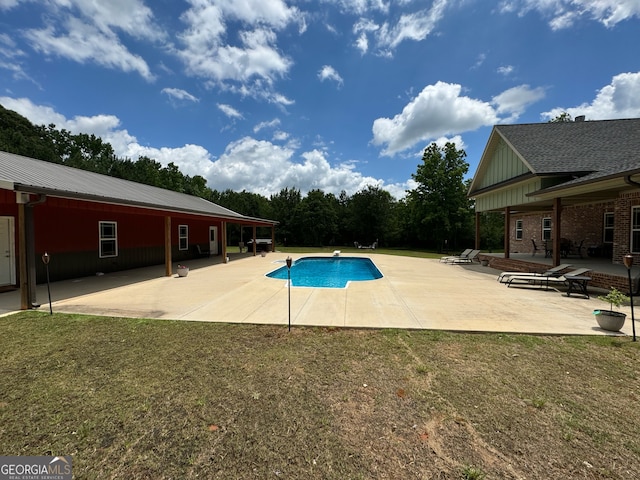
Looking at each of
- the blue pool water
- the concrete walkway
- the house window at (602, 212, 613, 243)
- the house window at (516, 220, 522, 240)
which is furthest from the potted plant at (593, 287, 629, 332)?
the house window at (516, 220, 522, 240)

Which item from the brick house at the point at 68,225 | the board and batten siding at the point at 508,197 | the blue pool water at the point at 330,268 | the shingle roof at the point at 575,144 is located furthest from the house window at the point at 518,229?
the brick house at the point at 68,225

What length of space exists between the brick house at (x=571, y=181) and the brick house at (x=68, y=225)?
45.3ft

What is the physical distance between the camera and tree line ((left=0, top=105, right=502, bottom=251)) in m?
28.8

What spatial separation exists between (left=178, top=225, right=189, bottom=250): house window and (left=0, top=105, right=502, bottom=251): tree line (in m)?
17.1

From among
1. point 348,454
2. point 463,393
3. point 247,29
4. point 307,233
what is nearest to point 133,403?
point 348,454

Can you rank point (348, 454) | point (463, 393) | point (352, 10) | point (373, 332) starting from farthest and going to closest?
point (352, 10) < point (373, 332) < point (463, 393) < point (348, 454)

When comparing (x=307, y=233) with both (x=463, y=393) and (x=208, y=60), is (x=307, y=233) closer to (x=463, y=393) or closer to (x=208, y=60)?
(x=208, y=60)

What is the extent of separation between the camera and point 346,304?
6.59 metres

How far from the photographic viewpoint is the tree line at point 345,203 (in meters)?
28.8

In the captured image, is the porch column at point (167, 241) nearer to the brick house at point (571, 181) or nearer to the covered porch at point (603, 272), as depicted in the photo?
the brick house at point (571, 181)

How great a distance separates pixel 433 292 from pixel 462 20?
1168 cm

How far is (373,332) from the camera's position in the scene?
15.8ft

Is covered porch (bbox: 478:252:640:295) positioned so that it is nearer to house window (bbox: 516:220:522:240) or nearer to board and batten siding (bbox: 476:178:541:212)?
board and batten siding (bbox: 476:178:541:212)

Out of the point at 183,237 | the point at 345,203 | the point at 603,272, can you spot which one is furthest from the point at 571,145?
the point at 345,203
